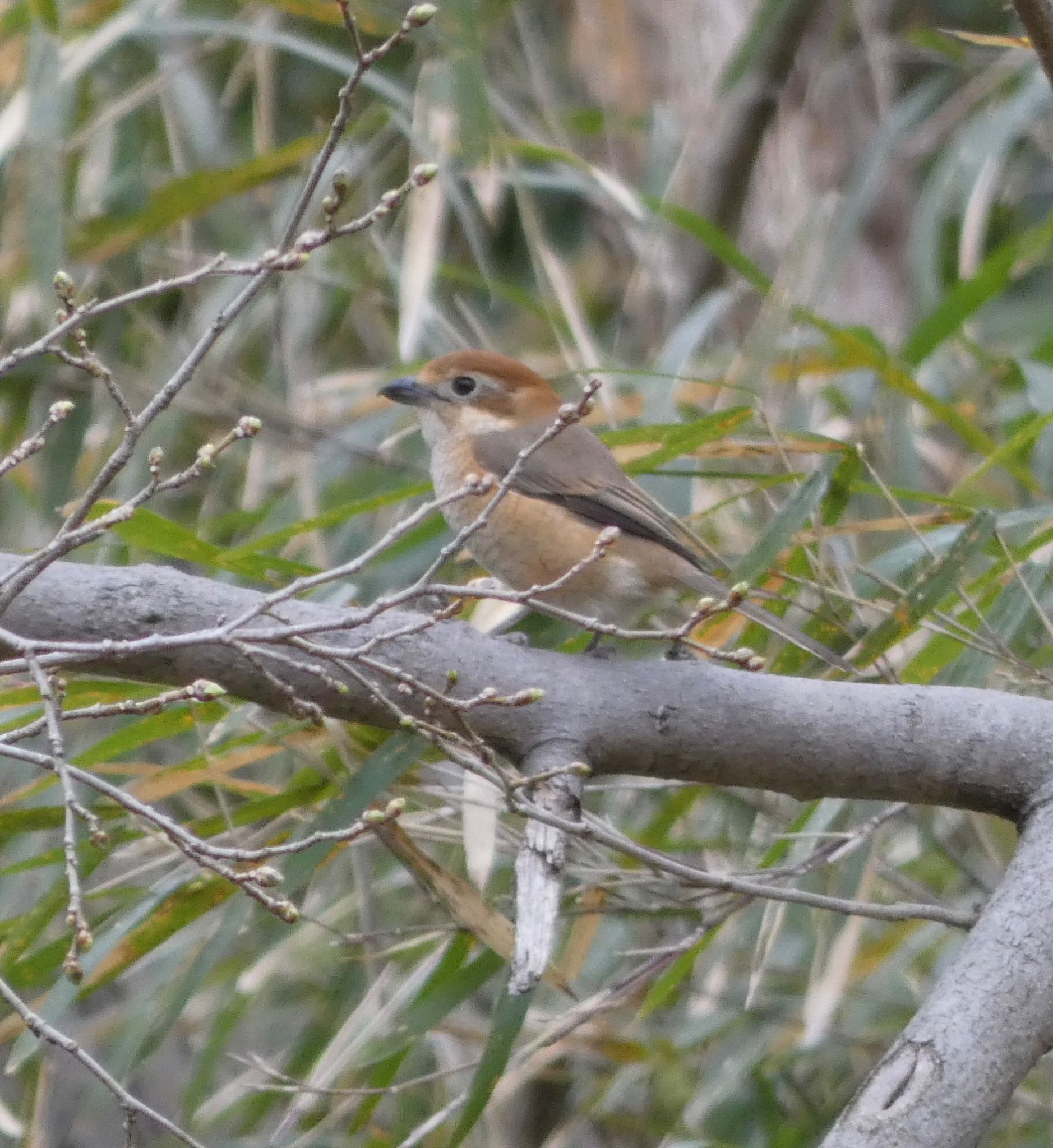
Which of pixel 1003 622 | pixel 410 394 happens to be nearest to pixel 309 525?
pixel 410 394

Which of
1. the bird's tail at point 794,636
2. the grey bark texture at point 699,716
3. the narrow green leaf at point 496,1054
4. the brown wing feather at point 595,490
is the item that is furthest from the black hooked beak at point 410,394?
the narrow green leaf at point 496,1054

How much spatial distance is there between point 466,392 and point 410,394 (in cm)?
13

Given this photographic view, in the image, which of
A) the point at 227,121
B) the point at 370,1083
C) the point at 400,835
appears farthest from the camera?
the point at 227,121

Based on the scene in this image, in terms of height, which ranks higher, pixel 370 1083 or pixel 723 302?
pixel 723 302

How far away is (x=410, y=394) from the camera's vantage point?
4.04m

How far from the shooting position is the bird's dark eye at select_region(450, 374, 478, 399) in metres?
4.02

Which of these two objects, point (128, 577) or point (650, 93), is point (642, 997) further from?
point (650, 93)

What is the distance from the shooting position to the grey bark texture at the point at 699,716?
225 cm

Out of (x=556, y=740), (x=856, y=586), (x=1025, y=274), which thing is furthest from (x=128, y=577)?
(x=1025, y=274)

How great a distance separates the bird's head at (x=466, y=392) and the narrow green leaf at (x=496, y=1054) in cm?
158

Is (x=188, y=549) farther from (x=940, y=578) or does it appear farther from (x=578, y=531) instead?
(x=940, y=578)

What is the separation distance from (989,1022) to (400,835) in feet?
4.23

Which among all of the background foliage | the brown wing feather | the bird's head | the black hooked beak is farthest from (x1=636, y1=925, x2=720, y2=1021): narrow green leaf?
the black hooked beak

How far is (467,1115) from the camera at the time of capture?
2.78 metres
